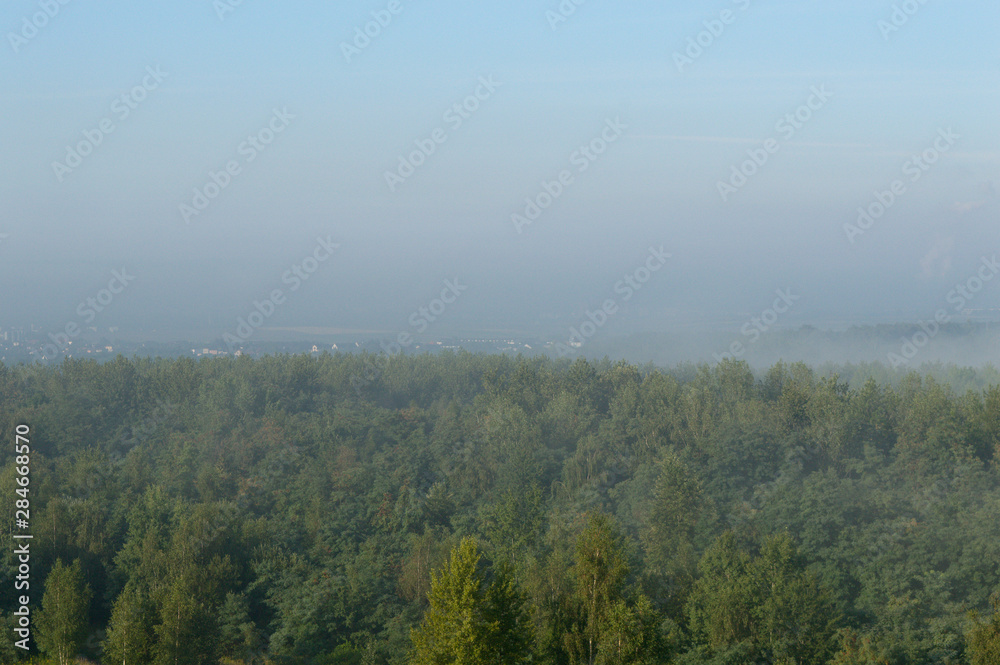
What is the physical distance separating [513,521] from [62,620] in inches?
820

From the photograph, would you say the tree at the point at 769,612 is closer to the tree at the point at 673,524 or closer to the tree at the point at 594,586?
the tree at the point at 673,524

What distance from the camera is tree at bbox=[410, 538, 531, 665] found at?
19125mm

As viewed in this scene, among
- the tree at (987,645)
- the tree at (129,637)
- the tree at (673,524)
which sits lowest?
the tree at (987,645)

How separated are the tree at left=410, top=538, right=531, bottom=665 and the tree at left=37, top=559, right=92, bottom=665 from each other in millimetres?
18009

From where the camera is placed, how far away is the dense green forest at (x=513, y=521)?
2930 centimetres

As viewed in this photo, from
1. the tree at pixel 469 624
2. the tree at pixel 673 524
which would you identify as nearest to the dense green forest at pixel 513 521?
the tree at pixel 469 624

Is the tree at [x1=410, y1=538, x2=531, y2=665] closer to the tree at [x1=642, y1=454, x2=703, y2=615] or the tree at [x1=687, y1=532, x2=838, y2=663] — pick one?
the tree at [x1=687, y1=532, x2=838, y2=663]

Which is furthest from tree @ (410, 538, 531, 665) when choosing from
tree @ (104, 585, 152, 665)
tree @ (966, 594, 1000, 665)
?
tree @ (104, 585, 152, 665)

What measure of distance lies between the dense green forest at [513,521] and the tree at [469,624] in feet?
0.16

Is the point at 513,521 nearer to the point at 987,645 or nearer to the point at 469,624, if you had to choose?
the point at 469,624

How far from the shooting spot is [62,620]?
3200cm

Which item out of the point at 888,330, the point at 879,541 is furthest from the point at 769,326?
the point at 879,541

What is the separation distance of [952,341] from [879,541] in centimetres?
14154

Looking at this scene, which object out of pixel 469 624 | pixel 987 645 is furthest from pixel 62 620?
pixel 987 645
